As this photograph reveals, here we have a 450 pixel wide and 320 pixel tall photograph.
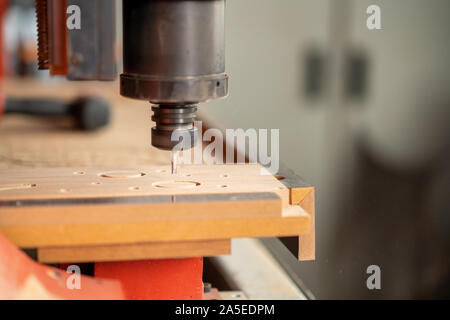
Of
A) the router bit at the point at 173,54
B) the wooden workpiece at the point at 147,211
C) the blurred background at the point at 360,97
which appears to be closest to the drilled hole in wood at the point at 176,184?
the wooden workpiece at the point at 147,211

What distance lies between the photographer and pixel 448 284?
9.15 feet

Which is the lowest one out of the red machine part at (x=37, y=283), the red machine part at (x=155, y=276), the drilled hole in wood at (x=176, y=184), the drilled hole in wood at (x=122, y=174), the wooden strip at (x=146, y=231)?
the red machine part at (x=155, y=276)

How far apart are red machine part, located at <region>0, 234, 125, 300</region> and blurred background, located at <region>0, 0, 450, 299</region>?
2244 mm

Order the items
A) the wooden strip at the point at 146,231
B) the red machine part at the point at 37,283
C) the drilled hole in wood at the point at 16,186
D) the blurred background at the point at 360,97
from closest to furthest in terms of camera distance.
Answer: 1. the red machine part at the point at 37,283
2. the wooden strip at the point at 146,231
3. the drilled hole in wood at the point at 16,186
4. the blurred background at the point at 360,97

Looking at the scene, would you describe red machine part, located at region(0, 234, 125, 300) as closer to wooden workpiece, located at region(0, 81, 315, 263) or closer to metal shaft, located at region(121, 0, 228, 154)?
wooden workpiece, located at region(0, 81, 315, 263)

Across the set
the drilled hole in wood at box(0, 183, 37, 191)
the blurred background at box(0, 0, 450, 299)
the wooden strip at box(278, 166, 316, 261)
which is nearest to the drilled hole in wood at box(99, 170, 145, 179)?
the drilled hole in wood at box(0, 183, 37, 191)

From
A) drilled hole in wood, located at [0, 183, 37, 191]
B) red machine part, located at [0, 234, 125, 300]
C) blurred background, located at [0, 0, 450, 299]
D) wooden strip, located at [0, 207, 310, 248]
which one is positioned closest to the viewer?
red machine part, located at [0, 234, 125, 300]

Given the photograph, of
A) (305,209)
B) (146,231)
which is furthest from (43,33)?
(305,209)

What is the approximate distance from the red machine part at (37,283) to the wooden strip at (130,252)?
4 centimetres

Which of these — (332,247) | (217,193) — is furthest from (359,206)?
(217,193)

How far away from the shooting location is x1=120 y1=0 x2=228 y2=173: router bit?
72 centimetres

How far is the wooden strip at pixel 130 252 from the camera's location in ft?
2.44

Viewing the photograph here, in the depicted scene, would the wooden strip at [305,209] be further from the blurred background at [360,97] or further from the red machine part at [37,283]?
the blurred background at [360,97]

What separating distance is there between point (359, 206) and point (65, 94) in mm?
1643
